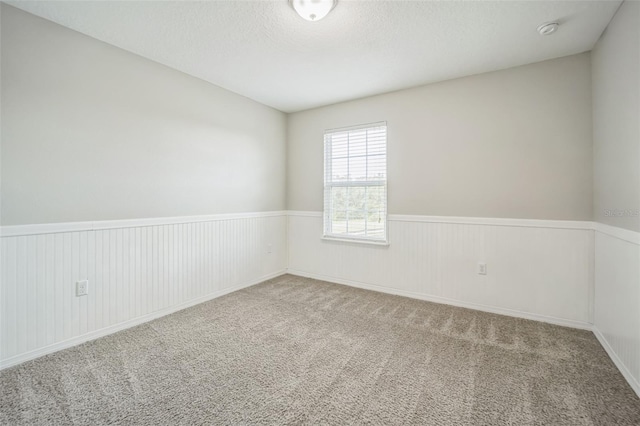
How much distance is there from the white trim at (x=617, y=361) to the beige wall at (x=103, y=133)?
3.80 meters

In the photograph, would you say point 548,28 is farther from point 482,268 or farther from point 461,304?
point 461,304

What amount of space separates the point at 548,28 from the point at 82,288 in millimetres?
4257

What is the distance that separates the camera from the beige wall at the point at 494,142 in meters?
2.66

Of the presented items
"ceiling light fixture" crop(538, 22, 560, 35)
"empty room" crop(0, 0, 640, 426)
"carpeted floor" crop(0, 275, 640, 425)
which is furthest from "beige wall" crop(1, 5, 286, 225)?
"ceiling light fixture" crop(538, 22, 560, 35)

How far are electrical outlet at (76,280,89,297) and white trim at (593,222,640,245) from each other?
13.0 feet

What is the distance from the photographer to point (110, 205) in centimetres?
256

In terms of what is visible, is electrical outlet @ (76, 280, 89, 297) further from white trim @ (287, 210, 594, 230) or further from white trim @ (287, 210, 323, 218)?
white trim @ (287, 210, 594, 230)

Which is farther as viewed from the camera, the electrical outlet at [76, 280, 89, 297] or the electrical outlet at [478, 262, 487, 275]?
the electrical outlet at [478, 262, 487, 275]

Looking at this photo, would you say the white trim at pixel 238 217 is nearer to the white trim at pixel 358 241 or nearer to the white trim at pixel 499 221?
the white trim at pixel 499 221

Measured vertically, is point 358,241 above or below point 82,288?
above

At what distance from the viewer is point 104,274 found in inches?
99.0

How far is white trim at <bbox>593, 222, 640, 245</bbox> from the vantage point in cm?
179

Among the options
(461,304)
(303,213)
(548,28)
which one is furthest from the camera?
(303,213)

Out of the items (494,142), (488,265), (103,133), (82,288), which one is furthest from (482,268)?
(103,133)
